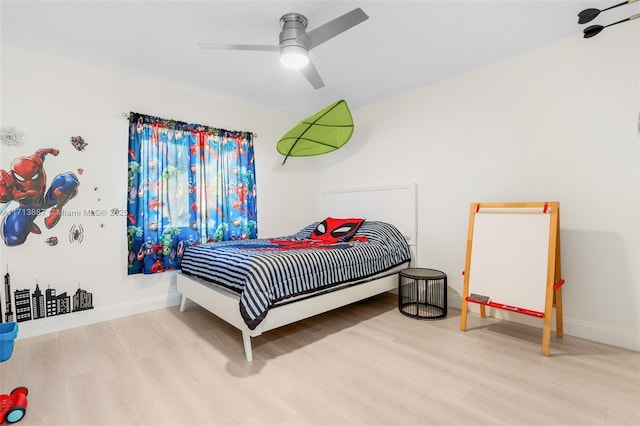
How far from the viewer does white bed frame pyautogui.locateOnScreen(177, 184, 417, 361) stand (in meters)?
2.16

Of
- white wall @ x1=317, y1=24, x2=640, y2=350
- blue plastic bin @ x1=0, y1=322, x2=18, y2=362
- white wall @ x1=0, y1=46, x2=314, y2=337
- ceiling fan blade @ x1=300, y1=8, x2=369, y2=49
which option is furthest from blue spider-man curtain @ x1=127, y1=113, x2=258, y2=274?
white wall @ x1=317, y1=24, x2=640, y2=350

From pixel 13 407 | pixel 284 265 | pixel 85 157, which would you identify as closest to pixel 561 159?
pixel 284 265

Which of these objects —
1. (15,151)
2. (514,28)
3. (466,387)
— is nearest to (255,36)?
(514,28)

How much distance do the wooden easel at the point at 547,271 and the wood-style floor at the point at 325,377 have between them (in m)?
0.22

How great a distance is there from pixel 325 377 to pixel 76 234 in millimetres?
2577

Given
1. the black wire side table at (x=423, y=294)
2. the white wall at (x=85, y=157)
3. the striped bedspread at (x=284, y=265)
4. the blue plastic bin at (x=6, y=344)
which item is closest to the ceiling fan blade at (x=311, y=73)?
the striped bedspread at (x=284, y=265)

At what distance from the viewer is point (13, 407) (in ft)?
4.75

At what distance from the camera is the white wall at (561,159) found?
2.21 metres

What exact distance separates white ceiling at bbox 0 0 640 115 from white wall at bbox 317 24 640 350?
8.0 inches

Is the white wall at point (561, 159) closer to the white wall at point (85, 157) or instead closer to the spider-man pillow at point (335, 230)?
the spider-man pillow at point (335, 230)

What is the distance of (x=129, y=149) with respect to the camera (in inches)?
116

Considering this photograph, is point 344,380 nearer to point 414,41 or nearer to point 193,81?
point 414,41

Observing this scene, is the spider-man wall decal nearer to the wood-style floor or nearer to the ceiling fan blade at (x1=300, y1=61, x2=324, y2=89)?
the wood-style floor

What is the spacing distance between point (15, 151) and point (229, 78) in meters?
1.96
